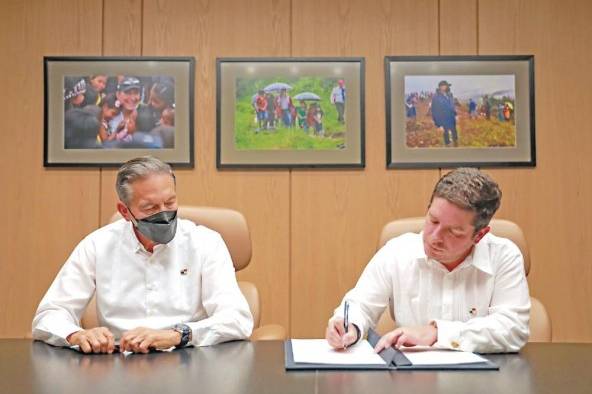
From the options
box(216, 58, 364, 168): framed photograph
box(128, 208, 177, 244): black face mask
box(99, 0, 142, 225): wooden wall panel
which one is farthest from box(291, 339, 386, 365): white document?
box(99, 0, 142, 225): wooden wall panel

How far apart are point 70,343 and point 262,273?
1.94m

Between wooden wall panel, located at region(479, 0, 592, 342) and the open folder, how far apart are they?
228 centimetres

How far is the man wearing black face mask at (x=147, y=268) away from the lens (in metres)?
2.22

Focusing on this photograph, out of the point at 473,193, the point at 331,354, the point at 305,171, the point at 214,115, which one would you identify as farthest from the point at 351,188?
the point at 331,354

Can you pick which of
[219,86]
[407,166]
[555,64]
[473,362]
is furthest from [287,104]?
[473,362]

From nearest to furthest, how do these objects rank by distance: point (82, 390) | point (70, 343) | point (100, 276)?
1. point (82, 390)
2. point (70, 343)
3. point (100, 276)

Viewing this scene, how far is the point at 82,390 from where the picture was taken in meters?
1.22

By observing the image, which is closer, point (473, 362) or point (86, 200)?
point (473, 362)

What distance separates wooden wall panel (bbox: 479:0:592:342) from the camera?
144 inches

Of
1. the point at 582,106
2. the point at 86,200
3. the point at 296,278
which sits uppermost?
the point at 582,106

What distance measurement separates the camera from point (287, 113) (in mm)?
3721

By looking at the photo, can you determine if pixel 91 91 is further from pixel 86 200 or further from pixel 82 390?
pixel 82 390

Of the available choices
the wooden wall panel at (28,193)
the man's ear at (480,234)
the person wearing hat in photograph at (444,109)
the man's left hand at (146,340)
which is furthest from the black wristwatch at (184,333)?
Result: the person wearing hat in photograph at (444,109)

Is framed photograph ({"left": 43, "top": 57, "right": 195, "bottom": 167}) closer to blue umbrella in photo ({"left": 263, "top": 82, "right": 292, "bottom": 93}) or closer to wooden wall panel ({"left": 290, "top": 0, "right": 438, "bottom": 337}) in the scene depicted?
blue umbrella in photo ({"left": 263, "top": 82, "right": 292, "bottom": 93})
